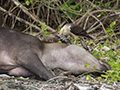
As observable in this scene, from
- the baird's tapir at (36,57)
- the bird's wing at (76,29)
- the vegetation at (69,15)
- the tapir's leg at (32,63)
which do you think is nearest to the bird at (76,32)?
the bird's wing at (76,29)

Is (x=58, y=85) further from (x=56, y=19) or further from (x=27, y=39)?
(x=56, y=19)

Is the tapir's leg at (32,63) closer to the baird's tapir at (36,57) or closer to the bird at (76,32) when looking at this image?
the baird's tapir at (36,57)

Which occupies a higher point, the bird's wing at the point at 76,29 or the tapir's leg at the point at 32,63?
the bird's wing at the point at 76,29

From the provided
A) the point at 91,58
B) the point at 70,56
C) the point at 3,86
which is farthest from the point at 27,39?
the point at 3,86

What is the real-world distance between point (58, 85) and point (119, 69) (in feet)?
2.85

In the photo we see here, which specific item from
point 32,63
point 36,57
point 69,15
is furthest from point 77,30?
point 32,63

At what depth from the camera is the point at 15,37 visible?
9.78ft

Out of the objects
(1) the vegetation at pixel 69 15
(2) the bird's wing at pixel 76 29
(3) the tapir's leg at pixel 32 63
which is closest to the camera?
(3) the tapir's leg at pixel 32 63

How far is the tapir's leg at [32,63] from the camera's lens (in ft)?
8.52

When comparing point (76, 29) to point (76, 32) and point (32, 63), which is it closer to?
point (76, 32)

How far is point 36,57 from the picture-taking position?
2725 mm

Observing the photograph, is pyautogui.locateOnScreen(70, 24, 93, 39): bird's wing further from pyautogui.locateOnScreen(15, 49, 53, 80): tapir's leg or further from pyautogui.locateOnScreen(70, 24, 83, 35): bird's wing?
pyautogui.locateOnScreen(15, 49, 53, 80): tapir's leg

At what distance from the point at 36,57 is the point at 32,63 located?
109mm

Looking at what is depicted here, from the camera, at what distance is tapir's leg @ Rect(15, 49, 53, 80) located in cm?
260
